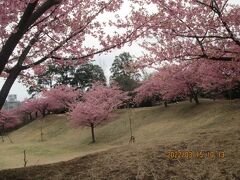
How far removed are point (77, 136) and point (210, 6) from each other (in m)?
38.5

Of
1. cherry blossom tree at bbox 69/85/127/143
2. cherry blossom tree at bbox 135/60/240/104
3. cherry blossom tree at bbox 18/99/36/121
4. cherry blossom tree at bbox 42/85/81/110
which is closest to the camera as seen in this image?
cherry blossom tree at bbox 135/60/240/104

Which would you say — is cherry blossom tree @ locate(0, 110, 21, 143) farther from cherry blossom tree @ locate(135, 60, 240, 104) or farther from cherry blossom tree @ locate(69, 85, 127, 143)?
cherry blossom tree @ locate(135, 60, 240, 104)

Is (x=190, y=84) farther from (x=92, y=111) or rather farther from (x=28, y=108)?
(x=28, y=108)

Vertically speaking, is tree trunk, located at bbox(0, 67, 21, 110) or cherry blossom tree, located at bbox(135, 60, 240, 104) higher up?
cherry blossom tree, located at bbox(135, 60, 240, 104)

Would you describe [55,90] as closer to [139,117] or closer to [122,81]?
[122,81]

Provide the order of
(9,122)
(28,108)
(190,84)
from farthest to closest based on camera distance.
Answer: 1. (9,122)
2. (28,108)
3. (190,84)

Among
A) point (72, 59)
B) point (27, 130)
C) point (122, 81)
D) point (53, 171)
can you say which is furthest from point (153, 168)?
point (27, 130)

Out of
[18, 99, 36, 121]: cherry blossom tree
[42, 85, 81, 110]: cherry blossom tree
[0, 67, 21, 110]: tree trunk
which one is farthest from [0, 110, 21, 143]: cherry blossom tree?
[0, 67, 21, 110]: tree trunk

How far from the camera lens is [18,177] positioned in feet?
29.5
